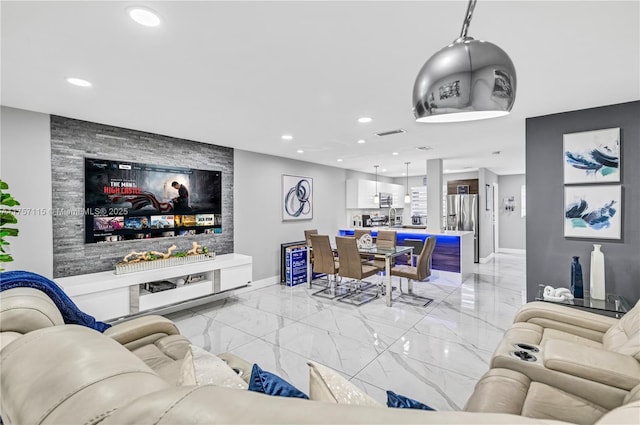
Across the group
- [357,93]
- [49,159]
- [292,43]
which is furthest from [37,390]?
[49,159]

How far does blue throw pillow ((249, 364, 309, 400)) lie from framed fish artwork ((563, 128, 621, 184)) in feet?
11.9

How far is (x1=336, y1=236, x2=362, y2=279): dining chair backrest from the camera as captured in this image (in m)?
4.55

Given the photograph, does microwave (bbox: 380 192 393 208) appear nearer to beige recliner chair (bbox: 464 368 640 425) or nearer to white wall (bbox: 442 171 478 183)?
white wall (bbox: 442 171 478 183)

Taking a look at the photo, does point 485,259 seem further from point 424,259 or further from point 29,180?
point 29,180

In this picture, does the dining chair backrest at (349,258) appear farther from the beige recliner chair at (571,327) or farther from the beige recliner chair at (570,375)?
the beige recliner chair at (570,375)

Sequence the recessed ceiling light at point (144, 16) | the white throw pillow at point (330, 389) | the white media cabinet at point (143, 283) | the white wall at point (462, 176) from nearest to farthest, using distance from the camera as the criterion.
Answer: the white throw pillow at point (330, 389)
the recessed ceiling light at point (144, 16)
the white media cabinet at point (143, 283)
the white wall at point (462, 176)

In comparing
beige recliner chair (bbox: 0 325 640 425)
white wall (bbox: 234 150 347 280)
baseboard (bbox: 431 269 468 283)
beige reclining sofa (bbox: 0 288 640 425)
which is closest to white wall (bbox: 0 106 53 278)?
beige reclining sofa (bbox: 0 288 640 425)

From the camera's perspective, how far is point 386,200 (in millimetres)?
9172

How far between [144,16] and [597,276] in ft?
13.7

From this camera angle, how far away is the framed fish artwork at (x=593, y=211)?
297cm

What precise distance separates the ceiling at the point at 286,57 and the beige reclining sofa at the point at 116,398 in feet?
5.12

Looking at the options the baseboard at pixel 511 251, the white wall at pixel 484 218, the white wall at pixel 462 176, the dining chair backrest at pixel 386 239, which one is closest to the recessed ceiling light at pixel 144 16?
the dining chair backrest at pixel 386 239

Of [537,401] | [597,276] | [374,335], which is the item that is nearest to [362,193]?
[374,335]

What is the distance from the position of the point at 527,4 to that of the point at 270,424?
2.06m
